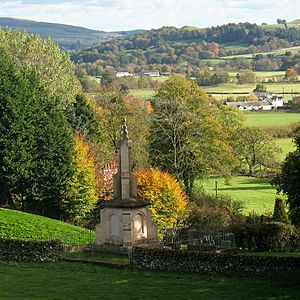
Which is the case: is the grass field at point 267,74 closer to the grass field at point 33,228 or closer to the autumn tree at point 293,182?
the grass field at point 33,228

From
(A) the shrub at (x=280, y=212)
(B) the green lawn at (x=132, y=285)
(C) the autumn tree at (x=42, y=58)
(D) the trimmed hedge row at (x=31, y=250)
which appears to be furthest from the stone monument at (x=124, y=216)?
(C) the autumn tree at (x=42, y=58)

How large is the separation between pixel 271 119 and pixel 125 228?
259ft

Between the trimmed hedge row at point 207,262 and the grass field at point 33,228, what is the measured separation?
874cm

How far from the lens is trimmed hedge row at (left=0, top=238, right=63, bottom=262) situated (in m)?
30.9

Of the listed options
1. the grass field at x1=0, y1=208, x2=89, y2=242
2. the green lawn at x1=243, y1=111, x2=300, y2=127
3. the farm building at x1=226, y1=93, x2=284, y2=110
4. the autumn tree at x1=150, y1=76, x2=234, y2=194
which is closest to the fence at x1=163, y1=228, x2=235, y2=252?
the grass field at x1=0, y1=208, x2=89, y2=242

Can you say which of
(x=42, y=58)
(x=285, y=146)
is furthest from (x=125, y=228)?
(x=285, y=146)

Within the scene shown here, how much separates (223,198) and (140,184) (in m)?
12.6

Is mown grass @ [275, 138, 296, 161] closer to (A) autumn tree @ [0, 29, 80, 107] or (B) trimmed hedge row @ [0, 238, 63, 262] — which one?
(A) autumn tree @ [0, 29, 80, 107]

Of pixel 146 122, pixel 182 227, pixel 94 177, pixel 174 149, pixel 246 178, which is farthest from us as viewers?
pixel 246 178

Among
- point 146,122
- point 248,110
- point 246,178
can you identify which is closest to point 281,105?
point 248,110

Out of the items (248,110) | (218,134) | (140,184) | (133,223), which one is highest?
(248,110)

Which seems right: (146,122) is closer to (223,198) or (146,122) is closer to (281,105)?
(223,198)

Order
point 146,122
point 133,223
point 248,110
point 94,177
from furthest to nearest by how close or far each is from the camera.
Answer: point 248,110
point 146,122
point 94,177
point 133,223

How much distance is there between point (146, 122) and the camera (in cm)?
6769
